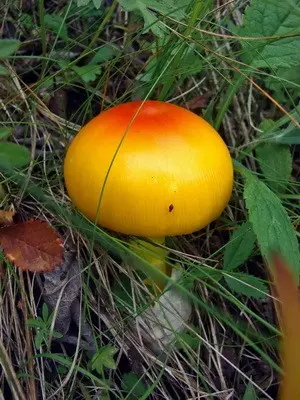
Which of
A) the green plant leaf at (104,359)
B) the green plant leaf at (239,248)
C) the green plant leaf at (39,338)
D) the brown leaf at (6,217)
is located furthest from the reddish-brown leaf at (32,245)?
the green plant leaf at (239,248)

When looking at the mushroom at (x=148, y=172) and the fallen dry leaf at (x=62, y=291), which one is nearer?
the mushroom at (x=148, y=172)

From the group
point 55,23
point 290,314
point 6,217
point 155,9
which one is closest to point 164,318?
point 6,217

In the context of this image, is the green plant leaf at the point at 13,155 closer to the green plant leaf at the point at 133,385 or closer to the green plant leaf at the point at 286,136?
the green plant leaf at the point at 133,385

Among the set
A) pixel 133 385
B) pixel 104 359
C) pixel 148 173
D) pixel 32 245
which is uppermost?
pixel 148 173

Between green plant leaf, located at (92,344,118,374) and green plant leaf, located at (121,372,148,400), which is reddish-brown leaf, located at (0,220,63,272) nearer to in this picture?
green plant leaf, located at (92,344,118,374)

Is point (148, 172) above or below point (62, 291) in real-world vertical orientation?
above

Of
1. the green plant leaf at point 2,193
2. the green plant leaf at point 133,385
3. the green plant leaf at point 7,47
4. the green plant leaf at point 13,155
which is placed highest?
the green plant leaf at point 7,47

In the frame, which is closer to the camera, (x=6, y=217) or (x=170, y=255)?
(x=6, y=217)

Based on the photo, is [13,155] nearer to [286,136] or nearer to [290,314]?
[290,314]
